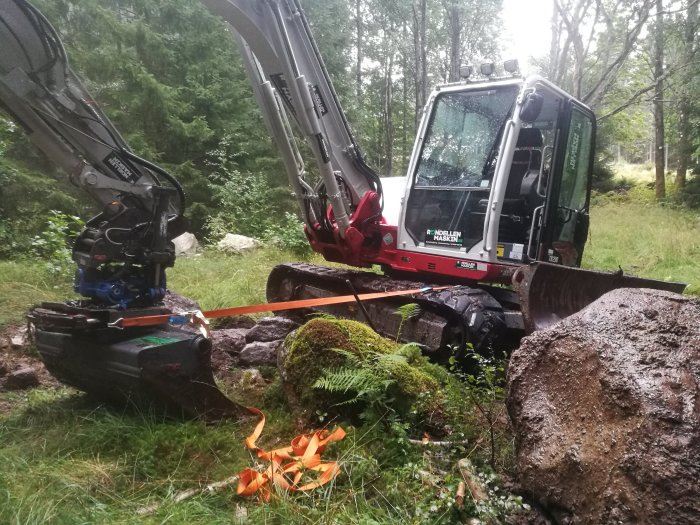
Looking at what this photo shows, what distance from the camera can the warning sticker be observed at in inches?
201

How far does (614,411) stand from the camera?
6.79 ft

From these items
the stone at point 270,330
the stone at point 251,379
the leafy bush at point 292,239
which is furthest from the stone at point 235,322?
the leafy bush at point 292,239

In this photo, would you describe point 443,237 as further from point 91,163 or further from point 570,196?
point 91,163

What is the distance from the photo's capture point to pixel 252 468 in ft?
8.91

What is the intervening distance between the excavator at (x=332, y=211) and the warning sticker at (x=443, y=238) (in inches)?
0.6

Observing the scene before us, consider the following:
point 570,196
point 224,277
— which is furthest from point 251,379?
point 224,277

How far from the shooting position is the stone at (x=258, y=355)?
14.7 feet

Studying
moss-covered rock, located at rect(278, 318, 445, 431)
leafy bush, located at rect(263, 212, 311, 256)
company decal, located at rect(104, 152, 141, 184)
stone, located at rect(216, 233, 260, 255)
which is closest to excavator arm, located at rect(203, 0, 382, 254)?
company decal, located at rect(104, 152, 141, 184)

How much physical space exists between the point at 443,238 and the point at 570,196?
59.8 inches

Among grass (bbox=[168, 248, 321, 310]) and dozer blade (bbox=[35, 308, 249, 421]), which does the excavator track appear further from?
grass (bbox=[168, 248, 321, 310])

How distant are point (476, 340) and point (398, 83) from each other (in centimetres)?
2223

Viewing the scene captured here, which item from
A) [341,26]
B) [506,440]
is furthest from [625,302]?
[341,26]

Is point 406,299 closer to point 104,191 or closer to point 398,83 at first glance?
point 104,191

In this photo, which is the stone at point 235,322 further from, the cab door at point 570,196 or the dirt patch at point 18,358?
the cab door at point 570,196
